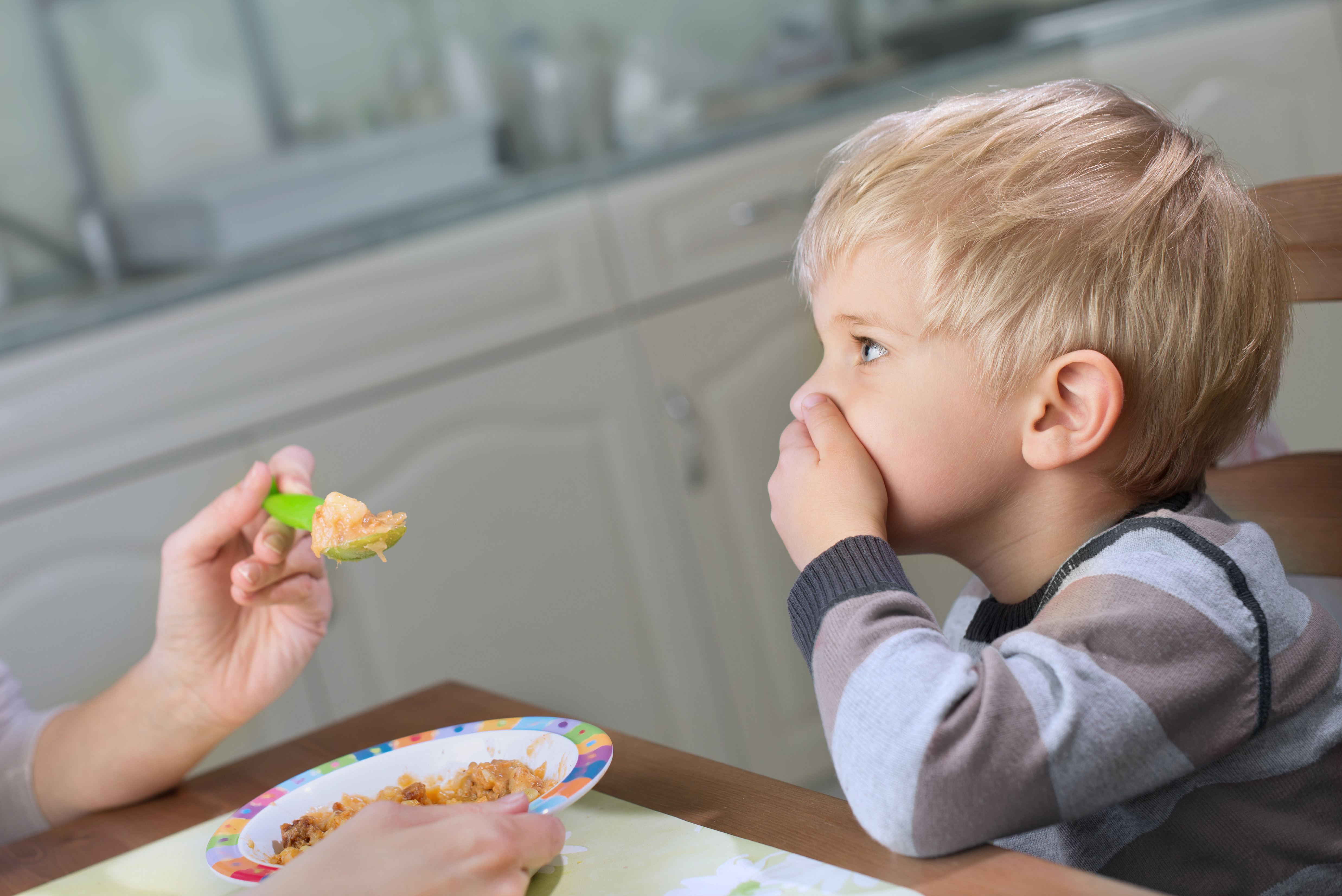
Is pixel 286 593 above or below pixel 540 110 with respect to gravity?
below

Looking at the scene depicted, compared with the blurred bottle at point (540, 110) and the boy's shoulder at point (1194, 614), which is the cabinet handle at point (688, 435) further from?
the boy's shoulder at point (1194, 614)

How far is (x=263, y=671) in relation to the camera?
3.02ft

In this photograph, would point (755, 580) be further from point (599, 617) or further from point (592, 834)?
point (592, 834)

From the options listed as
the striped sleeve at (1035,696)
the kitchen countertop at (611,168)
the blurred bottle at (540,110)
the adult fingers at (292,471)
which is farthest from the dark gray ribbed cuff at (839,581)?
the blurred bottle at (540,110)

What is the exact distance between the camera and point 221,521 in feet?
2.87

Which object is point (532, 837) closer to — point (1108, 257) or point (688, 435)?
point (1108, 257)

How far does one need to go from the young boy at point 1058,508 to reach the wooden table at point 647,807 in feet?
0.07

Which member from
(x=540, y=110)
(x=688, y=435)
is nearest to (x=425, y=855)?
(x=688, y=435)

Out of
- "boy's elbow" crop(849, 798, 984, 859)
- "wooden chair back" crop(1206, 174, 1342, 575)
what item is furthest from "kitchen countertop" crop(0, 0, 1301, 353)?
"boy's elbow" crop(849, 798, 984, 859)

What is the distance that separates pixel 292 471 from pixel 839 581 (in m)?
0.40

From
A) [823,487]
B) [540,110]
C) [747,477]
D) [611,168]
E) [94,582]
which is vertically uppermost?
[540,110]

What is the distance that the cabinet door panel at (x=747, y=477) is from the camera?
2.01 m

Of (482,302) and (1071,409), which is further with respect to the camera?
Result: (482,302)

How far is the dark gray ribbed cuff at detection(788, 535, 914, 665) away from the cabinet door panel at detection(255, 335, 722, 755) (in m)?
1.14
